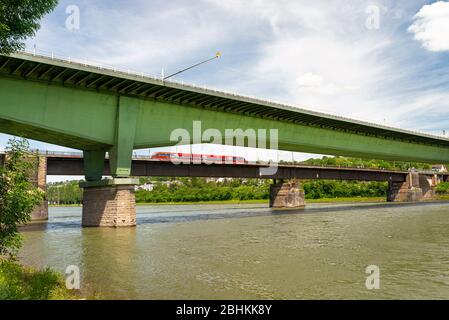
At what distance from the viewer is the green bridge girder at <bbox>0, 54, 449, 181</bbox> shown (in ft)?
110

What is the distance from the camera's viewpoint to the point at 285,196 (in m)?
89.8

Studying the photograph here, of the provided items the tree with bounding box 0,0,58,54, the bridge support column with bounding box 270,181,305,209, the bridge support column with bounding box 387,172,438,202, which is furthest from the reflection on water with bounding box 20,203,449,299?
the bridge support column with bounding box 387,172,438,202

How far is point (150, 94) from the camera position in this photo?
41750 millimetres

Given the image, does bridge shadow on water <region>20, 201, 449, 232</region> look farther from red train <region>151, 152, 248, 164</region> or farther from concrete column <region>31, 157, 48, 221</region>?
red train <region>151, 152, 248, 164</region>

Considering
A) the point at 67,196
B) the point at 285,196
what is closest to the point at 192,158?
the point at 285,196

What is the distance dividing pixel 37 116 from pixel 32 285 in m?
23.5

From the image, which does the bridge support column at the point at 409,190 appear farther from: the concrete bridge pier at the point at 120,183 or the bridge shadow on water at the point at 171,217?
the concrete bridge pier at the point at 120,183

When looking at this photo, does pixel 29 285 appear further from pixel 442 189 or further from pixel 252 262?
pixel 442 189

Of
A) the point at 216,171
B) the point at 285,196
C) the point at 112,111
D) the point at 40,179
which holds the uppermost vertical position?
the point at 112,111

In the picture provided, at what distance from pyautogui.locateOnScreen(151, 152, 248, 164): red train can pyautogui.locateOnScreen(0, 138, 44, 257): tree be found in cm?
4946

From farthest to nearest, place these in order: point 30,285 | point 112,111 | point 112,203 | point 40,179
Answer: point 40,179, point 112,203, point 112,111, point 30,285

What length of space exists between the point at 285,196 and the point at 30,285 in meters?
78.3
